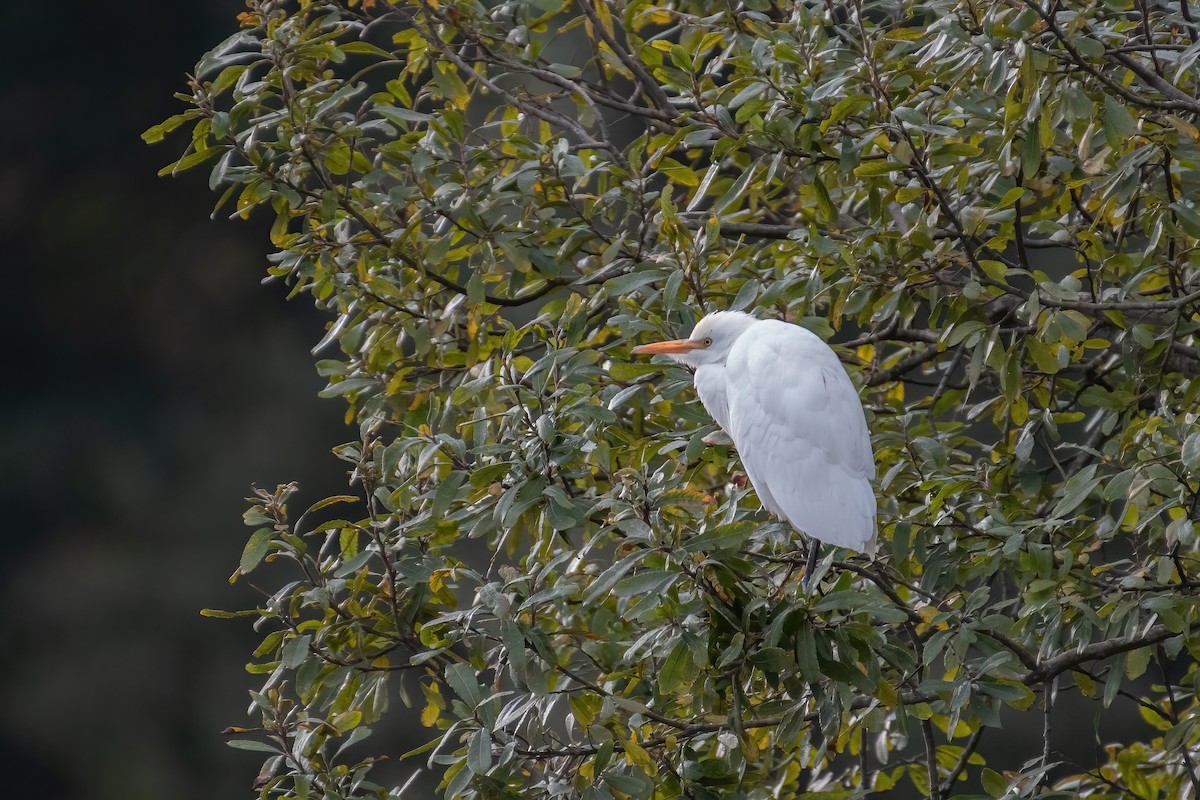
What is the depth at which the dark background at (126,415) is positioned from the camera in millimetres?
Result: 7867

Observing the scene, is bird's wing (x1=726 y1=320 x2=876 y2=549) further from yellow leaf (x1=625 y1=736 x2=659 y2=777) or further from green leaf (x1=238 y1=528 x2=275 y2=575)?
green leaf (x1=238 y1=528 x2=275 y2=575)

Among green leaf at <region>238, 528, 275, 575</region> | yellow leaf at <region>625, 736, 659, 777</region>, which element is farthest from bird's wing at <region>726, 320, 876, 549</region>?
green leaf at <region>238, 528, 275, 575</region>

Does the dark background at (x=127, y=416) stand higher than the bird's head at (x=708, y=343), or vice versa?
the bird's head at (x=708, y=343)

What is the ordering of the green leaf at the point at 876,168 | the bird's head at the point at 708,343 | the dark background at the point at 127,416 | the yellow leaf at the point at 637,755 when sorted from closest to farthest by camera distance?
the yellow leaf at the point at 637,755 < the green leaf at the point at 876,168 < the bird's head at the point at 708,343 < the dark background at the point at 127,416

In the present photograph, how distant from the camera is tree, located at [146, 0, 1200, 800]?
1772 mm

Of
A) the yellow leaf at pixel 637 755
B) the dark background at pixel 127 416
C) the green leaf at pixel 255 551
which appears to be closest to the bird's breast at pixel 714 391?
the yellow leaf at pixel 637 755

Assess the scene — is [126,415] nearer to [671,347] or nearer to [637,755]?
[671,347]

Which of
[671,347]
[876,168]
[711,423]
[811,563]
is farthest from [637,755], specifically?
[876,168]

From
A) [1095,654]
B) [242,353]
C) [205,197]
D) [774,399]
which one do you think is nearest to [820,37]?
[774,399]

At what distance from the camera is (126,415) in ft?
27.8

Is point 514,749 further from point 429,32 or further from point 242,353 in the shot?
point 242,353

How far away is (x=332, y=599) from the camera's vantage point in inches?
74.9

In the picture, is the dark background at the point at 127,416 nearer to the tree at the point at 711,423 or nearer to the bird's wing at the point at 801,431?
the tree at the point at 711,423

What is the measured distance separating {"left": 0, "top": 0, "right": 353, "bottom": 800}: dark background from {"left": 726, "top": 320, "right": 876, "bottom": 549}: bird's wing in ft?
18.8
